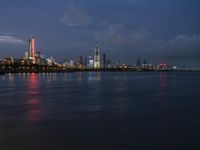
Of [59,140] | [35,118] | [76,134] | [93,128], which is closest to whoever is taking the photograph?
[59,140]

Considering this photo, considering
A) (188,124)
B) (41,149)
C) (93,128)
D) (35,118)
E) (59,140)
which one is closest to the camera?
(41,149)

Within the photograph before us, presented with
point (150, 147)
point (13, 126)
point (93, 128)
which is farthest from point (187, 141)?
point (13, 126)

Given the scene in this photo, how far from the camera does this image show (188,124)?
61.2ft

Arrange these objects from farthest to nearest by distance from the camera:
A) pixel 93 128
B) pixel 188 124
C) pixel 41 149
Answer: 1. pixel 188 124
2. pixel 93 128
3. pixel 41 149

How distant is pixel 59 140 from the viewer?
46.7 ft

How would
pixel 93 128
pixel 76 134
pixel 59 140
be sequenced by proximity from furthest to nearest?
pixel 93 128 < pixel 76 134 < pixel 59 140

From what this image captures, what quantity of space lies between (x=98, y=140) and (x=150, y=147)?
8.16 feet

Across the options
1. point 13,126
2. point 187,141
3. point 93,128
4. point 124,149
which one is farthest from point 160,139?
point 13,126

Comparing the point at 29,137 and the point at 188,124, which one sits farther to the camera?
the point at 188,124

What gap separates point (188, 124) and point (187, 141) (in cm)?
447

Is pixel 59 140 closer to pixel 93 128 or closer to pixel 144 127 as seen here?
pixel 93 128

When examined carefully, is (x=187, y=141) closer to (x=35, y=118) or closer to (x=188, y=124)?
(x=188, y=124)

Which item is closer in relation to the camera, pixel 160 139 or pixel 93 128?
pixel 160 139

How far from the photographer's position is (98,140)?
47.2 ft
